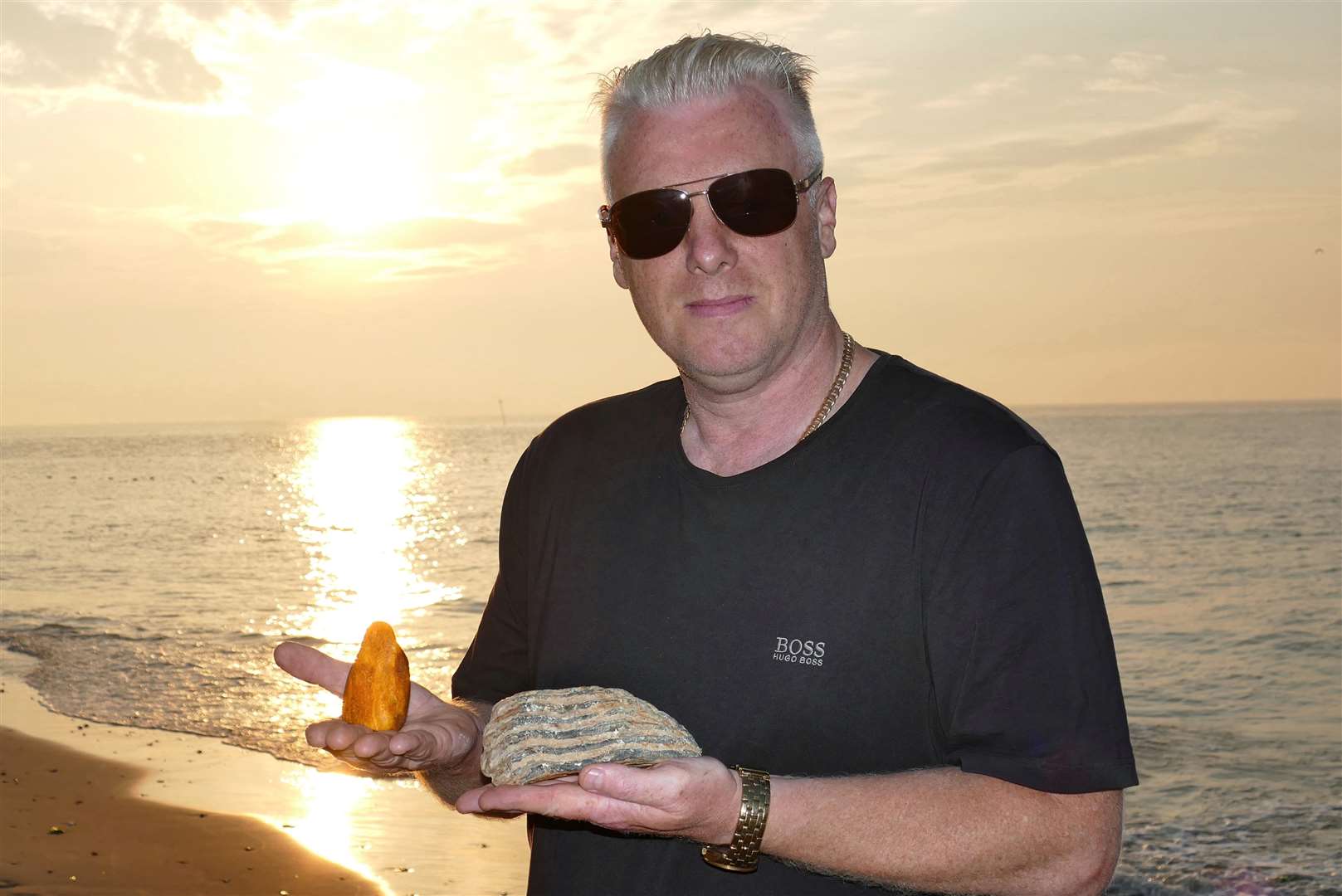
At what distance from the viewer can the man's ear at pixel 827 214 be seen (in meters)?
3.26

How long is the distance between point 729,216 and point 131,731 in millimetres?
12147

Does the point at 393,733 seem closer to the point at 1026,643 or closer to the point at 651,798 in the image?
the point at 651,798

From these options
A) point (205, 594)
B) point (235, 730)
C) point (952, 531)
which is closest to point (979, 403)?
point (952, 531)

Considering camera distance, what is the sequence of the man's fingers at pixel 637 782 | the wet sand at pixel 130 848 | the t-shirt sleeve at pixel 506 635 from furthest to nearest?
the wet sand at pixel 130 848 → the t-shirt sleeve at pixel 506 635 → the man's fingers at pixel 637 782

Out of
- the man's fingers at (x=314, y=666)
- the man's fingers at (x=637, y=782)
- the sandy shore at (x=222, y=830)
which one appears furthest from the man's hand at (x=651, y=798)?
the sandy shore at (x=222, y=830)

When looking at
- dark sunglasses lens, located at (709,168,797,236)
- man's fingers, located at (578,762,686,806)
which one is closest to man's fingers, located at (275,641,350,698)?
man's fingers, located at (578,762,686,806)

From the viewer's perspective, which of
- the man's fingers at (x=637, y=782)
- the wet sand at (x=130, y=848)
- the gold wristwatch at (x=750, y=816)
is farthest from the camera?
the wet sand at (x=130, y=848)

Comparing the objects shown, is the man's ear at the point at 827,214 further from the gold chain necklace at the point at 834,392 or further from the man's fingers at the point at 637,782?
the man's fingers at the point at 637,782

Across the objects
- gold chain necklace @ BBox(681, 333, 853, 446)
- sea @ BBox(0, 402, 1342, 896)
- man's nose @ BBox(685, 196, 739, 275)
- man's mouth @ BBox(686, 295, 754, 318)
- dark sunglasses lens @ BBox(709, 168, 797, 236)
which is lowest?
sea @ BBox(0, 402, 1342, 896)

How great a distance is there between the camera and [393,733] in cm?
280

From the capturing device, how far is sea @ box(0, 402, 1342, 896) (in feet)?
37.4

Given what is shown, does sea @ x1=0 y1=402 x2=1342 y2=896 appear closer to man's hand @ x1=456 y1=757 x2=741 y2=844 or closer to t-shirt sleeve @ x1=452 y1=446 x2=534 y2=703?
t-shirt sleeve @ x1=452 y1=446 x2=534 y2=703

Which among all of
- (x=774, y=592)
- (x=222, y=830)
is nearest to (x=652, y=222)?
(x=774, y=592)

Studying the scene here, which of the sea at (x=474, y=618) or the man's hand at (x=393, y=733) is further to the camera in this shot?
the sea at (x=474, y=618)
